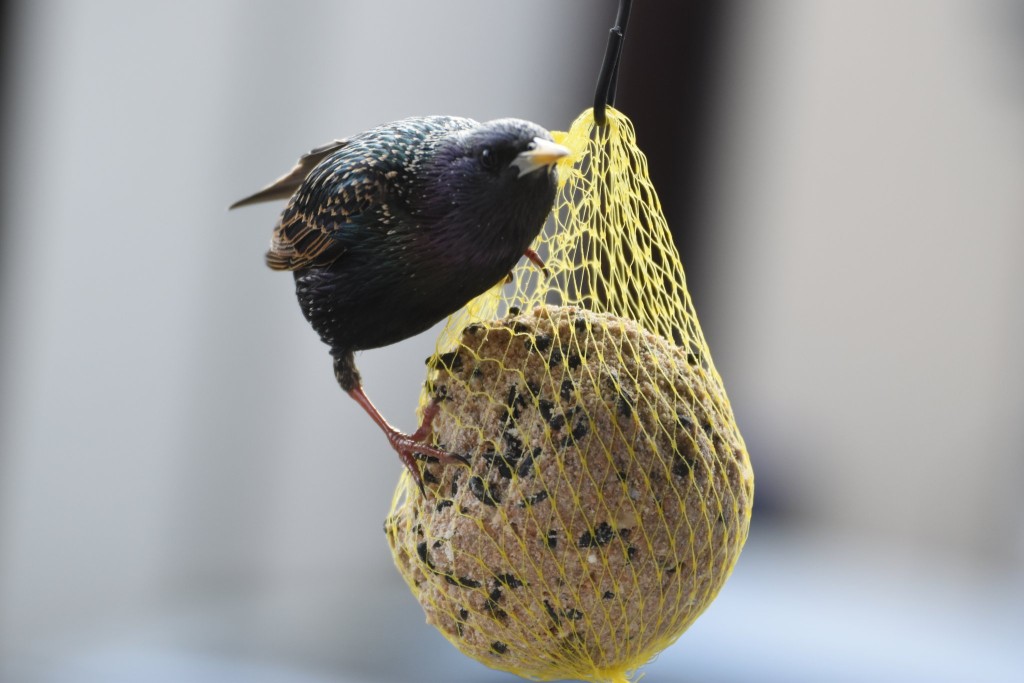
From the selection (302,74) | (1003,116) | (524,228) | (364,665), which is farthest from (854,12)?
(524,228)

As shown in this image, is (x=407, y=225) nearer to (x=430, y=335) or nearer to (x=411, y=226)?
(x=411, y=226)

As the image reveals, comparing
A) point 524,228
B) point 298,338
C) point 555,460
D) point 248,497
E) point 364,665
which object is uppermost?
point 524,228

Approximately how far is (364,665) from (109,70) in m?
1.93

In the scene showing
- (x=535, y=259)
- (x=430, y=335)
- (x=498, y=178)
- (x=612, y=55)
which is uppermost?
(x=612, y=55)

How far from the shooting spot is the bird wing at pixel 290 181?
5.34 feet

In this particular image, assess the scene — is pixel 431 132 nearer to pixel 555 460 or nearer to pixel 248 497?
pixel 555 460

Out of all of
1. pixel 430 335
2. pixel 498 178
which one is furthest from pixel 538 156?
pixel 430 335

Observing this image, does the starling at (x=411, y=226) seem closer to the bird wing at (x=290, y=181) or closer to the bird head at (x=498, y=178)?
the bird head at (x=498, y=178)

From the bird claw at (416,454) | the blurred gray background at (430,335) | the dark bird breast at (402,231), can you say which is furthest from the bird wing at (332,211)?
the blurred gray background at (430,335)

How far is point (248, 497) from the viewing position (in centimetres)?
362

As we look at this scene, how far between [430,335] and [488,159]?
245cm

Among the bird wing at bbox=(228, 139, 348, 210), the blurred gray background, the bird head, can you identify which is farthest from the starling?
the blurred gray background

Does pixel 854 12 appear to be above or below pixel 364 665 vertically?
above

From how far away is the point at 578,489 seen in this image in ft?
3.83
